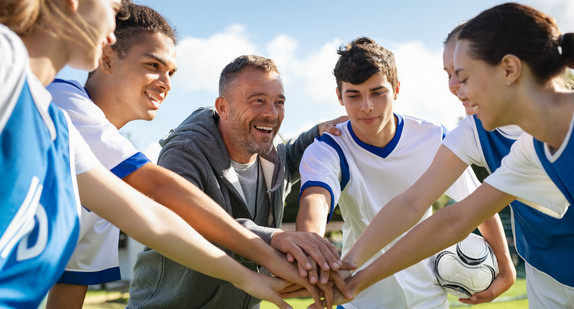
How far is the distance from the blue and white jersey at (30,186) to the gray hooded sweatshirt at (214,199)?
1.62 metres

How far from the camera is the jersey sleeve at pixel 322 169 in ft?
12.1

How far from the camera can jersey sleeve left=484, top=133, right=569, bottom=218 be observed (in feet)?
8.45

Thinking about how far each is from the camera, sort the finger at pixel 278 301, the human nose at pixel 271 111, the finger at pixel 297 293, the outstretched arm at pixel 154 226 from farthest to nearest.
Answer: the human nose at pixel 271 111, the finger at pixel 297 293, the finger at pixel 278 301, the outstretched arm at pixel 154 226

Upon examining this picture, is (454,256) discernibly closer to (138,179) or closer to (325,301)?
(325,301)

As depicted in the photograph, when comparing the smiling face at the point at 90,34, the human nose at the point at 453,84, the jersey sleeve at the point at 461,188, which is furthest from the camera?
the jersey sleeve at the point at 461,188

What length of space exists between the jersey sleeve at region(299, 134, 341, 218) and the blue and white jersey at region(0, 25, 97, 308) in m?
2.01

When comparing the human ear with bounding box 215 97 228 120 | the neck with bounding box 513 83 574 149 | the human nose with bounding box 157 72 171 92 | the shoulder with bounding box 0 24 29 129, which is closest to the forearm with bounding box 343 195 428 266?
the neck with bounding box 513 83 574 149

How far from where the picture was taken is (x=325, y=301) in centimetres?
334

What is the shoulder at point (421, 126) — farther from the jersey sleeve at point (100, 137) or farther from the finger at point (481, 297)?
the jersey sleeve at point (100, 137)

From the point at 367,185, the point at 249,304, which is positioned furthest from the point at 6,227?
the point at 367,185

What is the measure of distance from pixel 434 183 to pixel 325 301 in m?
0.99

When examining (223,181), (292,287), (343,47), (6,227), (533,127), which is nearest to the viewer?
(6,227)

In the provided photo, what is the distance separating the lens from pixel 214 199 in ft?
11.8

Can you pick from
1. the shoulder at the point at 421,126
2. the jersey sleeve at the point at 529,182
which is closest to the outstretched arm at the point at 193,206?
the jersey sleeve at the point at 529,182
